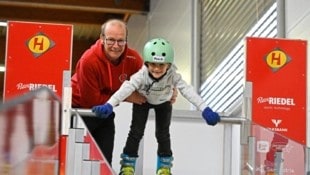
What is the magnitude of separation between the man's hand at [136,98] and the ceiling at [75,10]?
765 cm

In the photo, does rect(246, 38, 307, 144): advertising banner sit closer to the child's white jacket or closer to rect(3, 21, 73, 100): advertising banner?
the child's white jacket

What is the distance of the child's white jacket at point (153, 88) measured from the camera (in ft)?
16.5

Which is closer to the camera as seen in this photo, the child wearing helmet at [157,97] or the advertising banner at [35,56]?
the child wearing helmet at [157,97]

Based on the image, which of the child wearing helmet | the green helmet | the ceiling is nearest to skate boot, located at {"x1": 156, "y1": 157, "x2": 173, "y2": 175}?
the child wearing helmet

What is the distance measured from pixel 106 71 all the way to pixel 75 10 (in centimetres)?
849

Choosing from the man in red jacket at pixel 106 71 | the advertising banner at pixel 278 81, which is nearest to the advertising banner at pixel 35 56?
the man in red jacket at pixel 106 71

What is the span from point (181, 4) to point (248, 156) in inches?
240

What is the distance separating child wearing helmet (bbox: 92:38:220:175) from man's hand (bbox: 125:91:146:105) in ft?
0.11

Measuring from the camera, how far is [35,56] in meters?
6.25

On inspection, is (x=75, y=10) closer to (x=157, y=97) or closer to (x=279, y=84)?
(x=279, y=84)

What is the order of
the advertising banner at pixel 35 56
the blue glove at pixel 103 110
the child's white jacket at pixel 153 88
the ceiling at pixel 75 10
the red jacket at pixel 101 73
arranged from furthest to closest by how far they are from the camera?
the ceiling at pixel 75 10, the advertising banner at pixel 35 56, the red jacket at pixel 101 73, the child's white jacket at pixel 153 88, the blue glove at pixel 103 110

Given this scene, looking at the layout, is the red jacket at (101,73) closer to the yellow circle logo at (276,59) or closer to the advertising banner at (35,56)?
the advertising banner at (35,56)

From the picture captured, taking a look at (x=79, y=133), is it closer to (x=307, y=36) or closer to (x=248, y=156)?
(x=248, y=156)

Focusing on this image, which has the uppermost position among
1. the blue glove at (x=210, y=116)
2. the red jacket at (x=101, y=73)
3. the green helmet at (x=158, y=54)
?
the green helmet at (x=158, y=54)
